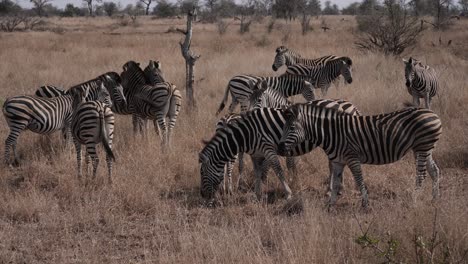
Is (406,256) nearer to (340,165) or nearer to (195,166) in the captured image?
(340,165)

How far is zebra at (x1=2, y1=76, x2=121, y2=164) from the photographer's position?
8773 mm

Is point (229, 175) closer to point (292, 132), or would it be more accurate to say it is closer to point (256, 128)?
point (256, 128)

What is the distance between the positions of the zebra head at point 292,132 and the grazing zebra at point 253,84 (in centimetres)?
447

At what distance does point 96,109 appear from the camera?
306 inches

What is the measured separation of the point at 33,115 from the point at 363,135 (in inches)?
217

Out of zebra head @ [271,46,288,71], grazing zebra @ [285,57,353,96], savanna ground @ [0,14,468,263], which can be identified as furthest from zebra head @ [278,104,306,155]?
zebra head @ [271,46,288,71]

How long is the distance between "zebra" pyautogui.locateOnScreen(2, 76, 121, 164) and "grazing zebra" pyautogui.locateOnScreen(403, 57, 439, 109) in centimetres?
672

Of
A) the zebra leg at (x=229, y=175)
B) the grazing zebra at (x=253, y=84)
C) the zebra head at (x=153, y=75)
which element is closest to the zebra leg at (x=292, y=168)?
the zebra leg at (x=229, y=175)

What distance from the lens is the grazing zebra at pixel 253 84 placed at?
11039 mm

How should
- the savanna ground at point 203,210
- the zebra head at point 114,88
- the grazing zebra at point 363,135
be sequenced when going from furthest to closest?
the zebra head at point 114,88, the grazing zebra at point 363,135, the savanna ground at point 203,210

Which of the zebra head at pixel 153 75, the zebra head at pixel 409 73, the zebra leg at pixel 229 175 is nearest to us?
the zebra leg at pixel 229 175

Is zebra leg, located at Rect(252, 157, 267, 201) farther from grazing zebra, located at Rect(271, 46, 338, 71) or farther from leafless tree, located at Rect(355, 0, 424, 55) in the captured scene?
leafless tree, located at Rect(355, 0, 424, 55)

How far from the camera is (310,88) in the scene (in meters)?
10.9

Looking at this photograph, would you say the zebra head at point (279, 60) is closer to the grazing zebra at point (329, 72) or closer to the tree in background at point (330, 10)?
the grazing zebra at point (329, 72)
